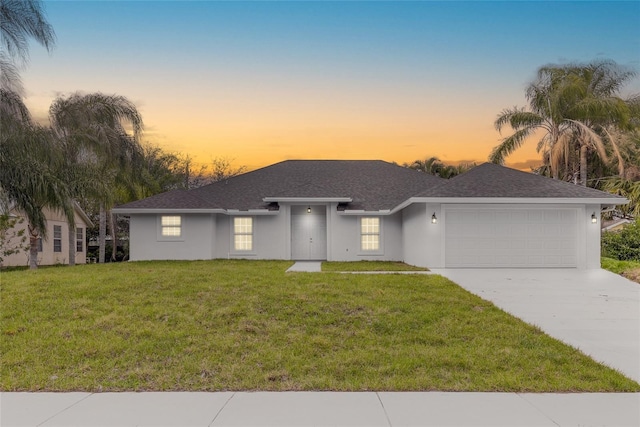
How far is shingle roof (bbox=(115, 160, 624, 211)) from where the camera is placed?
610 inches

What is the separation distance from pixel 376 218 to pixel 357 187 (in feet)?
8.22

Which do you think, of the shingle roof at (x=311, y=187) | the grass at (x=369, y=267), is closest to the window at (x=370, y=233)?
the shingle roof at (x=311, y=187)

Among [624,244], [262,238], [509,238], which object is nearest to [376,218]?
[262,238]

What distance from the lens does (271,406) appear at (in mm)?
4289

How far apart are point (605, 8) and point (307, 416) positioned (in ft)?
55.0

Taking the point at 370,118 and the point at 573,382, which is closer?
the point at 573,382

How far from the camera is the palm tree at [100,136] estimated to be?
1945 cm

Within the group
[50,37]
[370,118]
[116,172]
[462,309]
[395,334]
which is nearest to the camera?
[395,334]

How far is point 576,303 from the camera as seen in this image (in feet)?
31.0

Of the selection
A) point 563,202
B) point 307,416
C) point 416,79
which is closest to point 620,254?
point 563,202

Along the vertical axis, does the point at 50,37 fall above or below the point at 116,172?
above

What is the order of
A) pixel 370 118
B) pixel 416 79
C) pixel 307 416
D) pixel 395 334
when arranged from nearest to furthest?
pixel 307 416, pixel 395 334, pixel 416 79, pixel 370 118

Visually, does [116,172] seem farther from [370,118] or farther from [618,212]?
[618,212]

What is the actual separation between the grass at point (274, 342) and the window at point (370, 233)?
9461 millimetres
